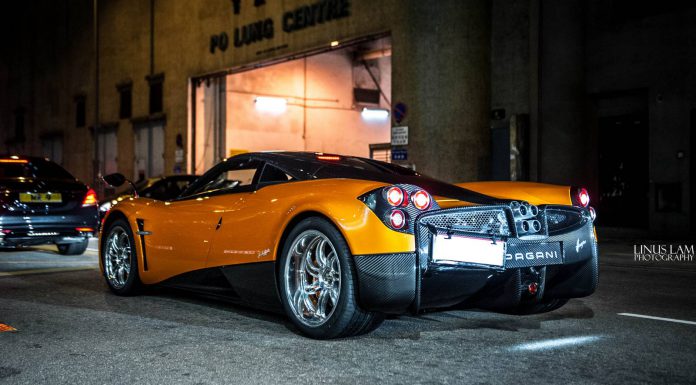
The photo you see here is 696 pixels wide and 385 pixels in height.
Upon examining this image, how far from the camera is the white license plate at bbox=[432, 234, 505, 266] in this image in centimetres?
458

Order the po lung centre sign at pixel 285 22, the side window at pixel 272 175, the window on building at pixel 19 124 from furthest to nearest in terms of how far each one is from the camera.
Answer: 1. the window on building at pixel 19 124
2. the po lung centre sign at pixel 285 22
3. the side window at pixel 272 175

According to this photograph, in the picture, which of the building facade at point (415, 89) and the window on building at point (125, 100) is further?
the window on building at point (125, 100)

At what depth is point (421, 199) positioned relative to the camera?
463 centimetres

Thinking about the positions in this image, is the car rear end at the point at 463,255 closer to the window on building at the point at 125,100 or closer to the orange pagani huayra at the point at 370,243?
the orange pagani huayra at the point at 370,243

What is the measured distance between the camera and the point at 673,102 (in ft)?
52.4

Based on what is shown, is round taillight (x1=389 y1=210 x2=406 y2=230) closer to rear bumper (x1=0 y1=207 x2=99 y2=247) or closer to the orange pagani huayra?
the orange pagani huayra

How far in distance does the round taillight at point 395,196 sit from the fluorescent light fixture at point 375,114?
2736 centimetres

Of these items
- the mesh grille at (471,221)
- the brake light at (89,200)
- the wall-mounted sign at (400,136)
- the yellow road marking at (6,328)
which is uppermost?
Result: the wall-mounted sign at (400,136)

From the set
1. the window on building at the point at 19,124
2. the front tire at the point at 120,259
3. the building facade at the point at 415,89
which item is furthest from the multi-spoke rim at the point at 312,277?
the window on building at the point at 19,124

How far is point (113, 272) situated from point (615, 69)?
42.7 ft

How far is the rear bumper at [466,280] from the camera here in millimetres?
4504

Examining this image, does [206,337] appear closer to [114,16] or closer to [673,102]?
[673,102]

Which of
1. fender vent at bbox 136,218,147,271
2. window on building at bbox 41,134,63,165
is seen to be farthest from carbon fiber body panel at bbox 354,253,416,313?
window on building at bbox 41,134,63,165

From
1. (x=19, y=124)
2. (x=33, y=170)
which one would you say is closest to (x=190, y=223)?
(x=33, y=170)
